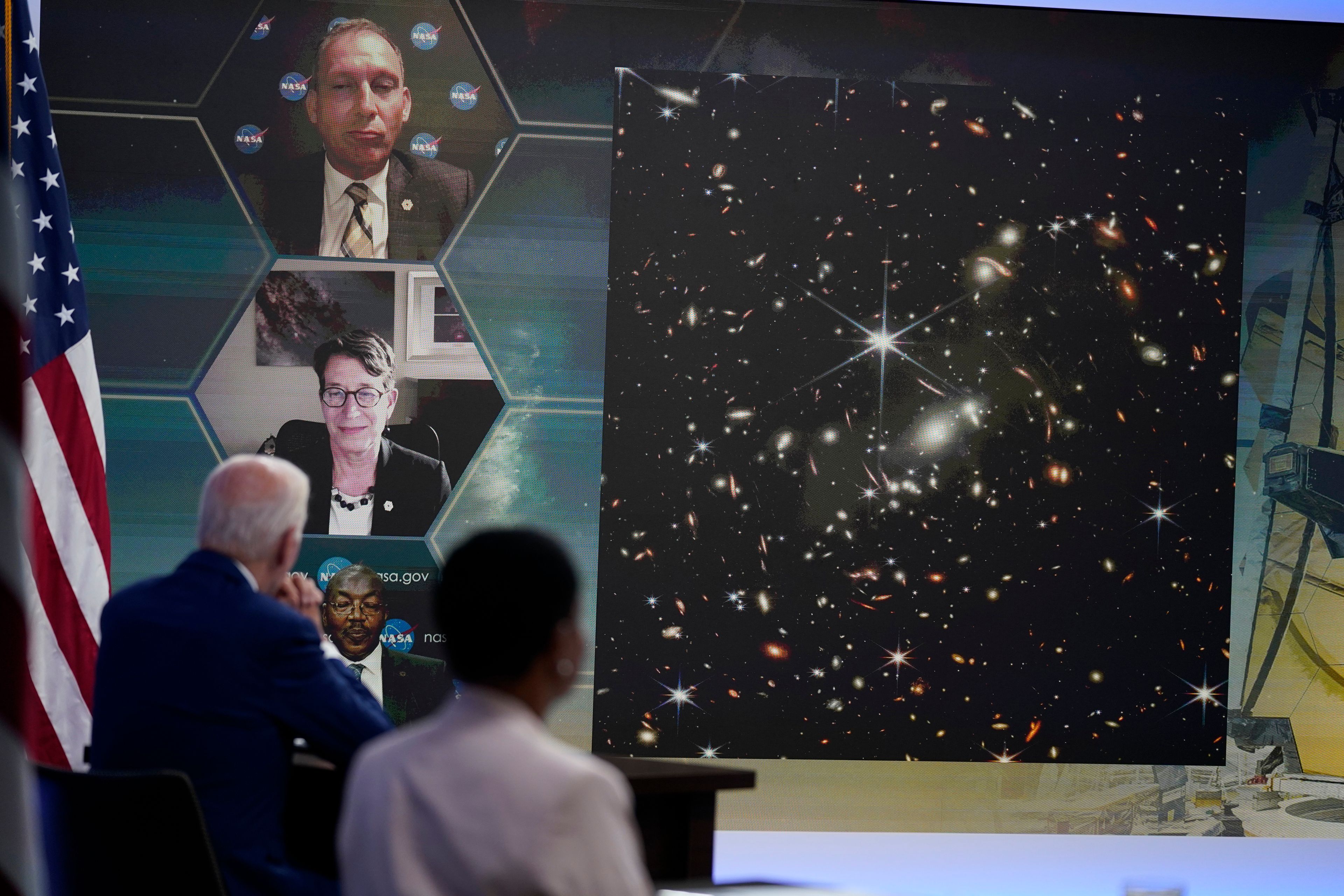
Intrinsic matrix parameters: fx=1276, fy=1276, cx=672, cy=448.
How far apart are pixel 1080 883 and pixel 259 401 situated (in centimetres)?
288

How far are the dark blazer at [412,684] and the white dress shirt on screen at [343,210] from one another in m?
1.22

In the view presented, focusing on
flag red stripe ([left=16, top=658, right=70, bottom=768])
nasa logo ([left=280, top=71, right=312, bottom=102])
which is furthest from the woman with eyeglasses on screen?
flag red stripe ([left=16, top=658, right=70, bottom=768])

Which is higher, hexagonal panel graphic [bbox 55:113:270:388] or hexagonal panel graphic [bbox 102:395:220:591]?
hexagonal panel graphic [bbox 55:113:270:388]

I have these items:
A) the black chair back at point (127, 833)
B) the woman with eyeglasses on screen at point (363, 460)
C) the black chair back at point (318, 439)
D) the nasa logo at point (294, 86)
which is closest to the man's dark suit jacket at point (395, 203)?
the nasa logo at point (294, 86)

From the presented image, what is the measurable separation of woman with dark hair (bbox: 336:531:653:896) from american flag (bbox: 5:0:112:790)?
2027 millimetres

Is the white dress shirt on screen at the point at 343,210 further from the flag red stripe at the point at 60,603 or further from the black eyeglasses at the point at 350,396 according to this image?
the flag red stripe at the point at 60,603

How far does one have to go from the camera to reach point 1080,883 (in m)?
3.89

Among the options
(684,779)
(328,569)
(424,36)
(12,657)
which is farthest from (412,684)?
(12,657)

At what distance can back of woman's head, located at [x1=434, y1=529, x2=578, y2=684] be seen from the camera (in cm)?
96

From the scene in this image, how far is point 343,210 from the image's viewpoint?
384 centimetres

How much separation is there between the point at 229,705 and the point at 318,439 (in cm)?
224

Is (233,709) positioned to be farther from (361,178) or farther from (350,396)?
(361,178)

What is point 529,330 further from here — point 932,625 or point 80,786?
point 80,786

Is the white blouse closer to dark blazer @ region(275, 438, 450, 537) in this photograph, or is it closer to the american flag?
dark blazer @ region(275, 438, 450, 537)
